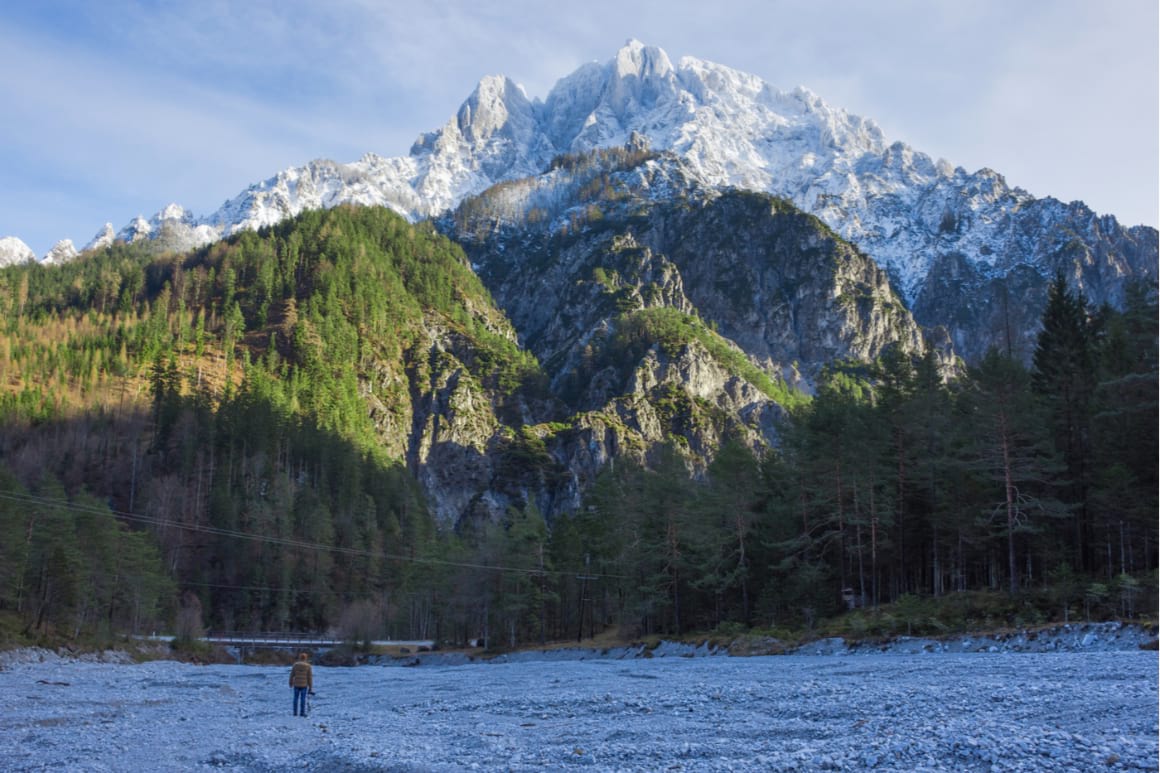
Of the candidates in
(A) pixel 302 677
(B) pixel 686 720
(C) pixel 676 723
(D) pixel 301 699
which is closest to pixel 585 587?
(D) pixel 301 699

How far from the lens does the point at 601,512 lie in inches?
3413

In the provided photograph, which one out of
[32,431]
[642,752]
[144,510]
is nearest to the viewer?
[642,752]

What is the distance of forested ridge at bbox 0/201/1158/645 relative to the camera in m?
44.1

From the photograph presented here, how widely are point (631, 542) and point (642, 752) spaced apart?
2222 inches

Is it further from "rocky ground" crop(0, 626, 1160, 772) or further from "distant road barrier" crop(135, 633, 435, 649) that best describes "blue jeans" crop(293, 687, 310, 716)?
"distant road barrier" crop(135, 633, 435, 649)

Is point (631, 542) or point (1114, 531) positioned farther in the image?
point (631, 542)

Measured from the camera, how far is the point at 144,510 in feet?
370

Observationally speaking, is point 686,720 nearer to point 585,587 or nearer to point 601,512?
point 585,587

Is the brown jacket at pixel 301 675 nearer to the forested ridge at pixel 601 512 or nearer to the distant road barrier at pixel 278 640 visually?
the forested ridge at pixel 601 512

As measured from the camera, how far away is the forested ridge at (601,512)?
4412 centimetres

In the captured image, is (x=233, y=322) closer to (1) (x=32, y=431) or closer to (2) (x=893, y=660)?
(1) (x=32, y=431)

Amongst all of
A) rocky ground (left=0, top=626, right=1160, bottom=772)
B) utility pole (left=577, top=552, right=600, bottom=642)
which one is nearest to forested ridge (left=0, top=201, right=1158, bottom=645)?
utility pole (left=577, top=552, right=600, bottom=642)

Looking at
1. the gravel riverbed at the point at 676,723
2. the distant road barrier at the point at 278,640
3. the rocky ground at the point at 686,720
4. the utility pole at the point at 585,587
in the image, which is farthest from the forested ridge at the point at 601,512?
the gravel riverbed at the point at 676,723

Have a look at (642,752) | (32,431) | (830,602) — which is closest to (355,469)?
(32,431)
